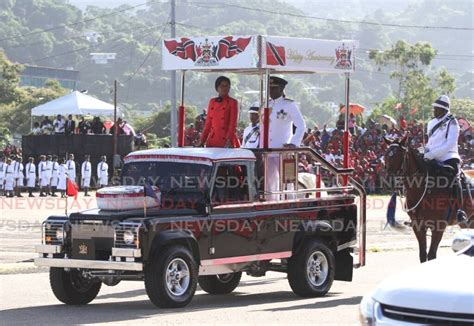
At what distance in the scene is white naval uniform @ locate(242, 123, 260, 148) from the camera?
1700cm

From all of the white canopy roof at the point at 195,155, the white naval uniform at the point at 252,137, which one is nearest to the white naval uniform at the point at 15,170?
the white naval uniform at the point at 252,137

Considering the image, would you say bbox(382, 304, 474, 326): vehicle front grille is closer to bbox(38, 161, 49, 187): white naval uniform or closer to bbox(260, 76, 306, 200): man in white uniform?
bbox(260, 76, 306, 200): man in white uniform

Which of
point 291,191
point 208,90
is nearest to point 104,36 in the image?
point 208,90

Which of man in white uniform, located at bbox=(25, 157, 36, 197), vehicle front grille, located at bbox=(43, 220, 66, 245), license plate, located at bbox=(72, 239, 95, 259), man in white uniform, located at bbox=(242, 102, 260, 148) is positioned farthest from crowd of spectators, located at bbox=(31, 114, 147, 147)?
license plate, located at bbox=(72, 239, 95, 259)

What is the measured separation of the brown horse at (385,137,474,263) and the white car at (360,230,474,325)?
7623 millimetres

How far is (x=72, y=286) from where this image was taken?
47.7 ft

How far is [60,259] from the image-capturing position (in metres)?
14.1

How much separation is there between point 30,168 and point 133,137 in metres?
4.16

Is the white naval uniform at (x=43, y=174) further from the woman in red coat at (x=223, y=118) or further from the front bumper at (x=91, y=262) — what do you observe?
the front bumper at (x=91, y=262)

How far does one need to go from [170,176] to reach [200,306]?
169cm

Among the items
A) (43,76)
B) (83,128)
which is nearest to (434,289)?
(83,128)

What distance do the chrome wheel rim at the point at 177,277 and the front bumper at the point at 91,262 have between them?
441 millimetres

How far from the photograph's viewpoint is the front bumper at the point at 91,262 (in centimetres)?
1339

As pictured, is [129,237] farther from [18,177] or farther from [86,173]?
[18,177]
